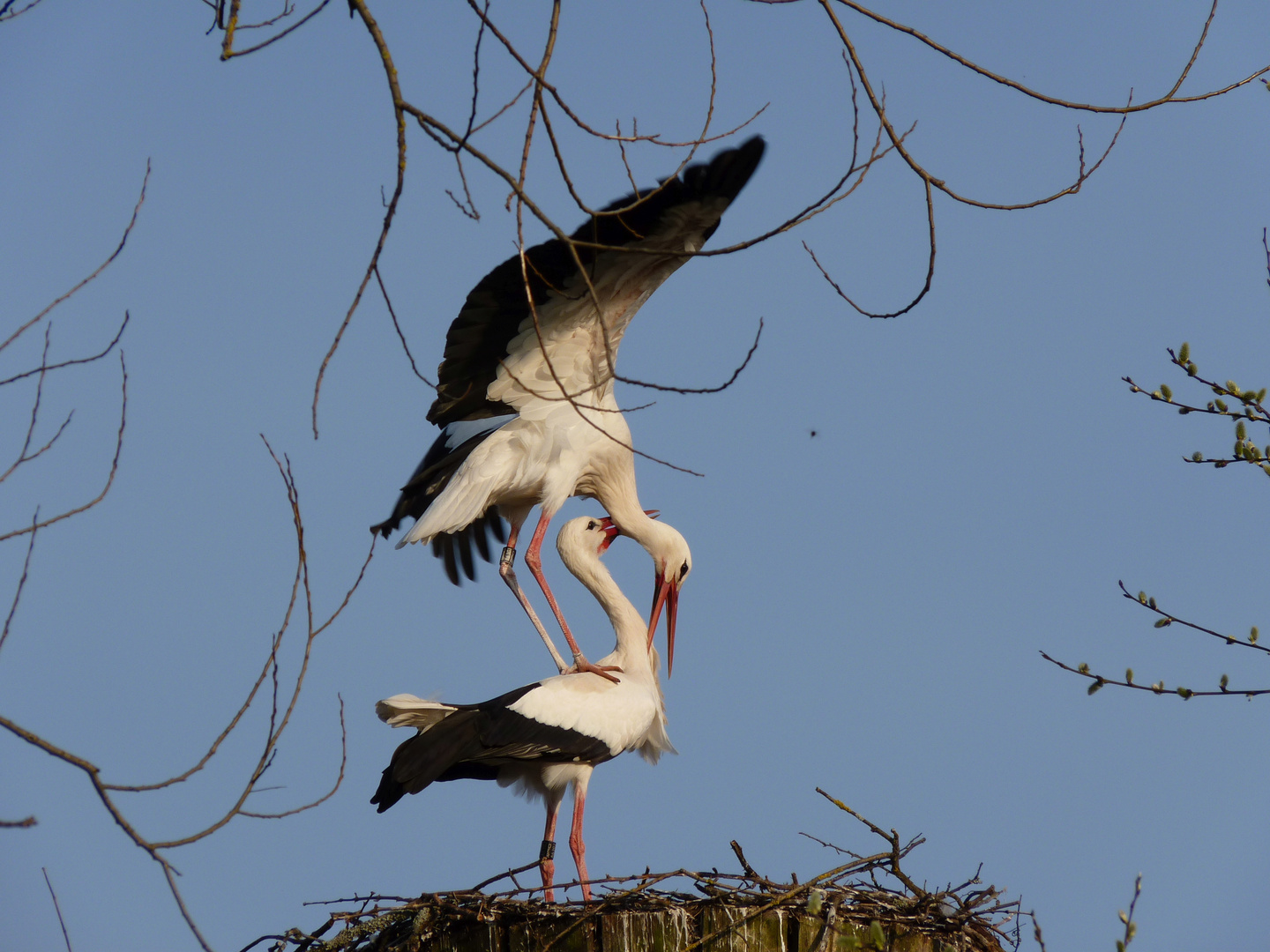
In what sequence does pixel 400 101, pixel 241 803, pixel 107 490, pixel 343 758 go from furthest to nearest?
pixel 343 758 → pixel 107 490 → pixel 400 101 → pixel 241 803

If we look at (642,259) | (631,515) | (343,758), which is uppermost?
(642,259)

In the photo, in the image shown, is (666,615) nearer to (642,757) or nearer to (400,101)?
(642,757)

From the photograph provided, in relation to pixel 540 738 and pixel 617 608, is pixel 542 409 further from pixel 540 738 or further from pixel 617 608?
pixel 540 738

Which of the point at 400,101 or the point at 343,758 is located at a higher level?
the point at 400,101

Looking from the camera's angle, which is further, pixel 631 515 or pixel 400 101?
pixel 631 515

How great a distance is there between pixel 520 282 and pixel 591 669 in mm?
2081

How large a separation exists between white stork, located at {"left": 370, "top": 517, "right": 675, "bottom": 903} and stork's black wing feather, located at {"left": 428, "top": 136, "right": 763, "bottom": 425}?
1496 mm

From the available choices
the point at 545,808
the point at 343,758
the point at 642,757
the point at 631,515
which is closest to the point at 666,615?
the point at 631,515

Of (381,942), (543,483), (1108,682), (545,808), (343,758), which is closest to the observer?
(343,758)

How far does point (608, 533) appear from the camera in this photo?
317 inches

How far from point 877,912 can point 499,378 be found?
160 inches

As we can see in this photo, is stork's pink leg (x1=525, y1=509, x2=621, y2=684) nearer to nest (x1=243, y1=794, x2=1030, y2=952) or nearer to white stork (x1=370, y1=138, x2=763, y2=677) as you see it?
white stork (x1=370, y1=138, x2=763, y2=677)

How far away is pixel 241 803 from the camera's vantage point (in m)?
2.97

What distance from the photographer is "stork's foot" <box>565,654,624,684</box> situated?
687 cm
